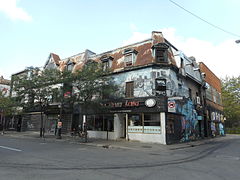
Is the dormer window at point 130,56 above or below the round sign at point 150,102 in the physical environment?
above

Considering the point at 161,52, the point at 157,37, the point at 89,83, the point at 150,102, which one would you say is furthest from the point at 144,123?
the point at 157,37

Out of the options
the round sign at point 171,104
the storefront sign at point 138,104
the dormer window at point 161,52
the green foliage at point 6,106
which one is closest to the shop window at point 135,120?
the storefront sign at point 138,104

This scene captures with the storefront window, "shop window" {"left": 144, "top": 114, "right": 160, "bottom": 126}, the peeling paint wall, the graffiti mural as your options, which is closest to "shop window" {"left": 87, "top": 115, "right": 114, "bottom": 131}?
the storefront window

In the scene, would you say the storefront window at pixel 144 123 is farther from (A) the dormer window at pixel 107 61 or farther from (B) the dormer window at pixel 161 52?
(A) the dormer window at pixel 107 61

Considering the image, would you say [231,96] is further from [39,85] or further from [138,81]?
[39,85]

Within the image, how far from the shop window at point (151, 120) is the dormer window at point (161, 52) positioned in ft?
18.5

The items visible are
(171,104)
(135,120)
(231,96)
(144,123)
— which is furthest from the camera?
(231,96)

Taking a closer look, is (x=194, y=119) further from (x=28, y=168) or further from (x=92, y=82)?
(x=28, y=168)

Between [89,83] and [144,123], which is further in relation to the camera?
[144,123]

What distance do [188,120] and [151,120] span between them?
19.8ft

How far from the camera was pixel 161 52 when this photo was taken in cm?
1833

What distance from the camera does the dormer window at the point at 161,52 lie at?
706 inches

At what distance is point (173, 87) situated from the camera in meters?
17.9

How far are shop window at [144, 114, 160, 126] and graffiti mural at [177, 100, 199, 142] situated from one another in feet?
9.79
